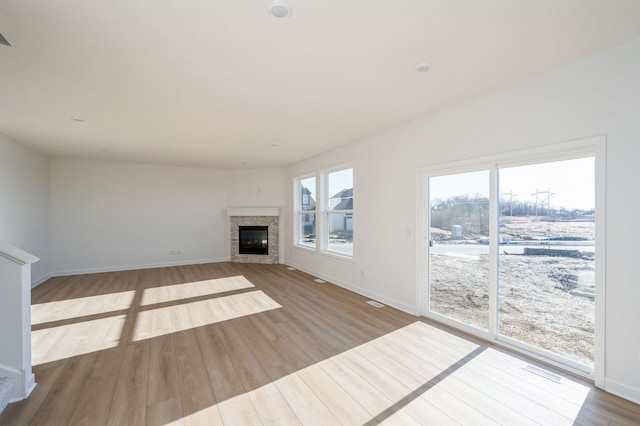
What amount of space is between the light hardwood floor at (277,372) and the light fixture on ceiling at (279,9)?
8.56 ft

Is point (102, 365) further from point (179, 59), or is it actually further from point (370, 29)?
point (370, 29)

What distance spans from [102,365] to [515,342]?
155 inches

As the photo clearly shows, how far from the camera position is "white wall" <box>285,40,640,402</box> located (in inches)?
83.3

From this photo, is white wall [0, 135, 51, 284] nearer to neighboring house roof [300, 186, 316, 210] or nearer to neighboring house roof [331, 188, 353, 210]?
neighboring house roof [300, 186, 316, 210]

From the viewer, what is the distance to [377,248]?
450cm

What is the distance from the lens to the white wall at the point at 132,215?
20.5ft

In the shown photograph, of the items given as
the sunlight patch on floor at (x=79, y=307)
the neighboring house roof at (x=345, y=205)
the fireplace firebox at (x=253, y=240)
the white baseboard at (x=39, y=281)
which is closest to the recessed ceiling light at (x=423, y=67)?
the neighboring house roof at (x=345, y=205)

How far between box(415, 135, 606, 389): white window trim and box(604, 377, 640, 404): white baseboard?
→ 36mm

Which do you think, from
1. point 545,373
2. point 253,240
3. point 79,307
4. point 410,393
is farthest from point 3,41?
point 253,240

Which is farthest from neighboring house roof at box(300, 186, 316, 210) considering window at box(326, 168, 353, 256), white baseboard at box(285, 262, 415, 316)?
white baseboard at box(285, 262, 415, 316)

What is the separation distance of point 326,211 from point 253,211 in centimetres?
255

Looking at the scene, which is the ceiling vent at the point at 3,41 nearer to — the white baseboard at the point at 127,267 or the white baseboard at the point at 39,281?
the white baseboard at the point at 39,281

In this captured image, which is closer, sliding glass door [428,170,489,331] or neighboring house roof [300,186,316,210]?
sliding glass door [428,170,489,331]

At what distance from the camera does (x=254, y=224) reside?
780 cm
